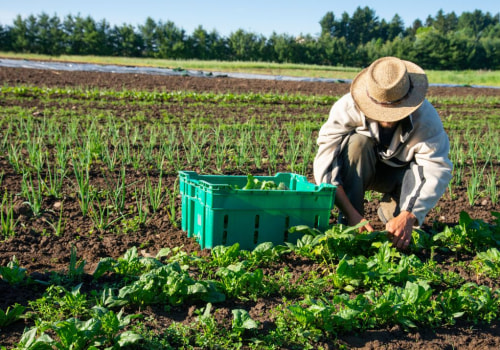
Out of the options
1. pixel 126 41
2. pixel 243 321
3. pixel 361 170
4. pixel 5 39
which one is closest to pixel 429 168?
pixel 361 170

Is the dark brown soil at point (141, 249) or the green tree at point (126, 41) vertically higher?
the green tree at point (126, 41)

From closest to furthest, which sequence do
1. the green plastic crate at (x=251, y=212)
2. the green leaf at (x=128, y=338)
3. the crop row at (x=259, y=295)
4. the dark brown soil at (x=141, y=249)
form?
1. the green leaf at (x=128, y=338)
2. the crop row at (x=259, y=295)
3. the dark brown soil at (x=141, y=249)
4. the green plastic crate at (x=251, y=212)

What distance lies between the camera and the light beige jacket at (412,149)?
9.23 feet

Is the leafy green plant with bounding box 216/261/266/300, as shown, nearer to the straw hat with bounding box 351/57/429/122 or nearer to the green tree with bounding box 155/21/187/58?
the straw hat with bounding box 351/57/429/122

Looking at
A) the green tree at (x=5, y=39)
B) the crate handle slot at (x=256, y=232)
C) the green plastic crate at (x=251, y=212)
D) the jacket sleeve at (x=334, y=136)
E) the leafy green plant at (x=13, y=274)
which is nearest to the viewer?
the leafy green plant at (x=13, y=274)

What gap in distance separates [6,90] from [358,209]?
7.70 m

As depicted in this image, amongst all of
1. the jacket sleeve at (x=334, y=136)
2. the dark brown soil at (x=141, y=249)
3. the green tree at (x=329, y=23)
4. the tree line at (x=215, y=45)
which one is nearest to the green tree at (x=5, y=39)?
the tree line at (x=215, y=45)

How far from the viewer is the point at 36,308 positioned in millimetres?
1987

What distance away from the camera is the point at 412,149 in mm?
2902

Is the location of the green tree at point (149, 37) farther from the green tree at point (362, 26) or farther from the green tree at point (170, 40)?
the green tree at point (362, 26)

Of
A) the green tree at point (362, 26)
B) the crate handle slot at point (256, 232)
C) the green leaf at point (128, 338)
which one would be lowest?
the green leaf at point (128, 338)

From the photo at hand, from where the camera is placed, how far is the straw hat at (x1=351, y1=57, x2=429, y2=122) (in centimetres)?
260

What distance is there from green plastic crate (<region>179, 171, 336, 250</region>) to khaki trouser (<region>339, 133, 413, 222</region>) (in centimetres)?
39

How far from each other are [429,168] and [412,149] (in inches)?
6.0
